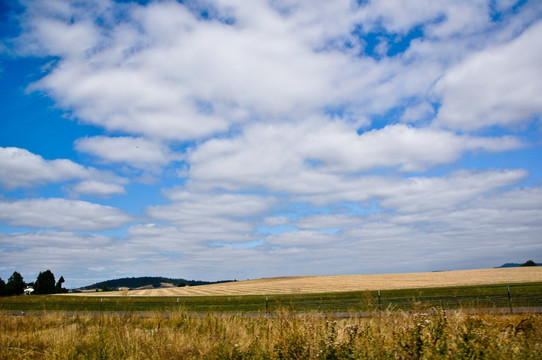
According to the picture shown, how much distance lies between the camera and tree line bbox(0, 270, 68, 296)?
128512 millimetres

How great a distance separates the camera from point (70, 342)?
8.18 m

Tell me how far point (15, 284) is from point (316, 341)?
521ft

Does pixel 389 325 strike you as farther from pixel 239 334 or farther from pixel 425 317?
pixel 239 334

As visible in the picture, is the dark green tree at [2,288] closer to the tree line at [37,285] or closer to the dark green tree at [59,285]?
the tree line at [37,285]

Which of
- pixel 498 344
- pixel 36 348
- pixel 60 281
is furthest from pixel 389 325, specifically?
pixel 60 281

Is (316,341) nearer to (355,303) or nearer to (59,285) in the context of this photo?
(355,303)

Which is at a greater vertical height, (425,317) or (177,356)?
(425,317)

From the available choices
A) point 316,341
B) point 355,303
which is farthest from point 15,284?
point 316,341

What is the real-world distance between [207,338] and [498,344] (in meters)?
5.74

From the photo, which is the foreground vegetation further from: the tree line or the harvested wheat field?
the tree line

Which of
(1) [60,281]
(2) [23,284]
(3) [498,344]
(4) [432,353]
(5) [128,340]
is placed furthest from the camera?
(1) [60,281]

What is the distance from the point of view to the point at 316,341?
21.6 ft

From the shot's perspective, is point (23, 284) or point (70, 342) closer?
point (70, 342)

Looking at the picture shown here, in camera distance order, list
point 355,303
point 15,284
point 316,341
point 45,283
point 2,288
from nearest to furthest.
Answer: point 316,341, point 355,303, point 2,288, point 15,284, point 45,283
